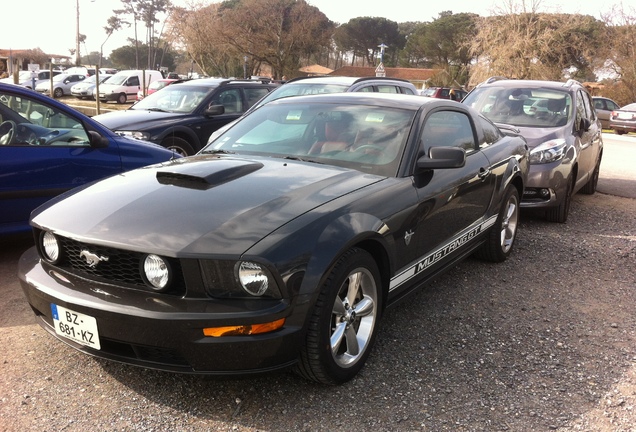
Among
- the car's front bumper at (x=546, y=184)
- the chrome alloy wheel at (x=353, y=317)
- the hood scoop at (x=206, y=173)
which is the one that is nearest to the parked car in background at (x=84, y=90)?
the car's front bumper at (x=546, y=184)

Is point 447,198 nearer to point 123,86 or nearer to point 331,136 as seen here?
point 331,136

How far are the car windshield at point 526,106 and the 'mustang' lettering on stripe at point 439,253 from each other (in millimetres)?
3265

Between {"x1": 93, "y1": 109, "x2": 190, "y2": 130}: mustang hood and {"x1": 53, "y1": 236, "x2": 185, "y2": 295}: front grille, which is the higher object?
{"x1": 93, "y1": 109, "x2": 190, "y2": 130}: mustang hood

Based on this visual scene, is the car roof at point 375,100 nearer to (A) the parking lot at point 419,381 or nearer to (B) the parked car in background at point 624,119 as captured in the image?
(A) the parking lot at point 419,381

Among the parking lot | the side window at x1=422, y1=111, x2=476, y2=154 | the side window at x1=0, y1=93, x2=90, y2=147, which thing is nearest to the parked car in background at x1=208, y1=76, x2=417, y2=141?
the side window at x1=0, y1=93, x2=90, y2=147

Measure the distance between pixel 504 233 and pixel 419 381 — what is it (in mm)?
2634

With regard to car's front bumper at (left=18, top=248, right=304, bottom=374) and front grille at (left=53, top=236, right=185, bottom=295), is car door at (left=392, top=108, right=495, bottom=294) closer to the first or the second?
car's front bumper at (left=18, top=248, right=304, bottom=374)

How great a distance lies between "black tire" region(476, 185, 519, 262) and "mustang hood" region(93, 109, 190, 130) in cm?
528

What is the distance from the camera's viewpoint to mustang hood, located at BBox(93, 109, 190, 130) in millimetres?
8211

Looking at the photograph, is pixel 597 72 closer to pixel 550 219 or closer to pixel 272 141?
pixel 550 219

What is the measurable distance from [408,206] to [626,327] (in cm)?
193

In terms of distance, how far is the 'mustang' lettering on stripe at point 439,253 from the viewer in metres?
3.52

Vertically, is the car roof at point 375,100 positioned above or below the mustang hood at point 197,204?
above

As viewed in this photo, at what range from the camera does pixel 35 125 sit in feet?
16.5
